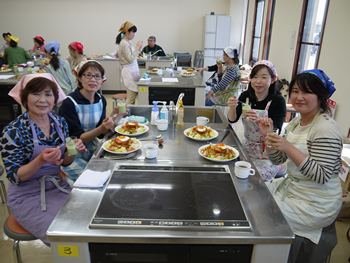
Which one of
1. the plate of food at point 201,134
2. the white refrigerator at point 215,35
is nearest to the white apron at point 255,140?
the plate of food at point 201,134

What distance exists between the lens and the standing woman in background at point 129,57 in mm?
4453

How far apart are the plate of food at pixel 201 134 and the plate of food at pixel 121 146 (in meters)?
0.43

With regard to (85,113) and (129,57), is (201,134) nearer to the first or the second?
(85,113)

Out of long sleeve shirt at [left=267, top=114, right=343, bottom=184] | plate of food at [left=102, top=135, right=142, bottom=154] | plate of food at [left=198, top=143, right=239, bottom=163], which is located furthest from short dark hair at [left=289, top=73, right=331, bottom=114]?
plate of food at [left=102, top=135, right=142, bottom=154]

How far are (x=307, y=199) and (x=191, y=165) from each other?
2.42 feet

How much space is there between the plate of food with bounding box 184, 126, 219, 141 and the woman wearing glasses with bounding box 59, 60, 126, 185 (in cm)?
64

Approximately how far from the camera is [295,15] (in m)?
4.73

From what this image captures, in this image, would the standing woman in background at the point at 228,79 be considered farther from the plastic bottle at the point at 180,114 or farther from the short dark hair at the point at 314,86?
the short dark hair at the point at 314,86

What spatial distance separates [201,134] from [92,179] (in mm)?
939

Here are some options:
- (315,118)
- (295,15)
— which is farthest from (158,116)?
Answer: (295,15)

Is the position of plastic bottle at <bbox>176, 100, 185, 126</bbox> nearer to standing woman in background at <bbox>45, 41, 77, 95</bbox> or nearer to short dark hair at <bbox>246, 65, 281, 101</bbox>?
short dark hair at <bbox>246, 65, 281, 101</bbox>

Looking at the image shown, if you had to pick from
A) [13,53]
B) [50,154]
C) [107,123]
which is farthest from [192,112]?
[13,53]

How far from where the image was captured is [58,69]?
3.90 metres

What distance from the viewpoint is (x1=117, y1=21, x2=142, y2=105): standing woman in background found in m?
4.45
